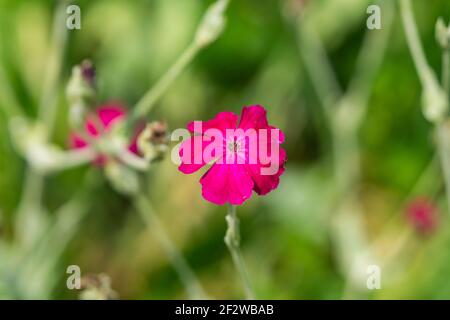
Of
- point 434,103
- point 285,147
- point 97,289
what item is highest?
point 285,147

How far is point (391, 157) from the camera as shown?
124 centimetres

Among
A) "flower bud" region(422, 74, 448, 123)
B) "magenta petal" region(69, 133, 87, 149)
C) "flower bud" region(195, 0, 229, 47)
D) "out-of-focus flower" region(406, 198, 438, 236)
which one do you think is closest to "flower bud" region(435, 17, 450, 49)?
"flower bud" region(422, 74, 448, 123)

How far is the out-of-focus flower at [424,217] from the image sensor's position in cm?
113

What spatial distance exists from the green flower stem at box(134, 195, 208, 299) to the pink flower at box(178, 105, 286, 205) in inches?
13.3

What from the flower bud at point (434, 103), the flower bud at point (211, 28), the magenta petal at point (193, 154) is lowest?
the magenta petal at point (193, 154)

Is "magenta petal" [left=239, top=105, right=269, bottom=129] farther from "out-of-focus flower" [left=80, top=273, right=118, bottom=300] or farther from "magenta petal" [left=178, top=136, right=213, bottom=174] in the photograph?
"out-of-focus flower" [left=80, top=273, right=118, bottom=300]

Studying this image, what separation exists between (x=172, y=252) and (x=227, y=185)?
48cm

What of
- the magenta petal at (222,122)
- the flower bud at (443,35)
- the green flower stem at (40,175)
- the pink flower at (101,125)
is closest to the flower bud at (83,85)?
the pink flower at (101,125)

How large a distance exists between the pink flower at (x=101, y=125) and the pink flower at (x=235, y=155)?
26 cm

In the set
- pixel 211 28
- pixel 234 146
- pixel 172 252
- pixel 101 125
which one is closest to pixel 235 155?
pixel 234 146

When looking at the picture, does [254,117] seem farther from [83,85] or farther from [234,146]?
[83,85]

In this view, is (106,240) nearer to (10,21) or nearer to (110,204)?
(110,204)

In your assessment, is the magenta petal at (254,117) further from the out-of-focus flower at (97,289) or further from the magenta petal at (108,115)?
the magenta petal at (108,115)

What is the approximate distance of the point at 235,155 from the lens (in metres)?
0.70
